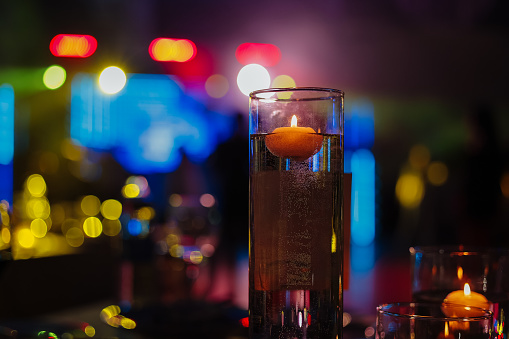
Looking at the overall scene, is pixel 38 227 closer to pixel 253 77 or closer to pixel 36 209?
pixel 36 209

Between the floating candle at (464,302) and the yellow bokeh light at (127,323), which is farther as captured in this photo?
the yellow bokeh light at (127,323)

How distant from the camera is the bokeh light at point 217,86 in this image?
759cm

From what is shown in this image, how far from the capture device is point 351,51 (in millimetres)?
7570

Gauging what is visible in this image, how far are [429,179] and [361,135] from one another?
3.98ft

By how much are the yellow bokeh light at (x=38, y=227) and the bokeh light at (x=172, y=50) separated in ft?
12.9

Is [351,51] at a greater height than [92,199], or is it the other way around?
[351,51]

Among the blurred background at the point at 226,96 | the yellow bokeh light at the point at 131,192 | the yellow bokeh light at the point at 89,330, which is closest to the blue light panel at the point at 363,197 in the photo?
the blurred background at the point at 226,96

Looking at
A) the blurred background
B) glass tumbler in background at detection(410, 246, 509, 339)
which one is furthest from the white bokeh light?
glass tumbler in background at detection(410, 246, 509, 339)

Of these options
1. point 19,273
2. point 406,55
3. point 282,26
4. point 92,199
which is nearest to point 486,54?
point 406,55

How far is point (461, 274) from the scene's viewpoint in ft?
2.15

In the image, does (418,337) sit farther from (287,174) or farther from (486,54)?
(486,54)

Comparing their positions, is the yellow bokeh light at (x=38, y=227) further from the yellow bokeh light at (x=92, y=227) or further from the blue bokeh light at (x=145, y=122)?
the blue bokeh light at (x=145, y=122)

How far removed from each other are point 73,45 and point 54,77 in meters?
0.56

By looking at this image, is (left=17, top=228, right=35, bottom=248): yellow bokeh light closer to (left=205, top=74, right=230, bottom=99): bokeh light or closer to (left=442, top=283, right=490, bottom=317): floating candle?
(left=442, top=283, right=490, bottom=317): floating candle
